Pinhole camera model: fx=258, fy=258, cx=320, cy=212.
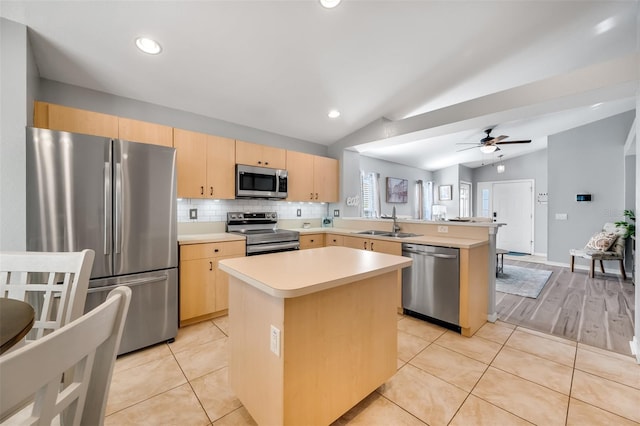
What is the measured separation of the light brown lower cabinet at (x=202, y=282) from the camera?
2678 mm

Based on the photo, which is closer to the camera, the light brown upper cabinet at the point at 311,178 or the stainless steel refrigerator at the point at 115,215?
the stainless steel refrigerator at the point at 115,215

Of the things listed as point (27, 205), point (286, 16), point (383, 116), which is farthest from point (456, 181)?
point (27, 205)

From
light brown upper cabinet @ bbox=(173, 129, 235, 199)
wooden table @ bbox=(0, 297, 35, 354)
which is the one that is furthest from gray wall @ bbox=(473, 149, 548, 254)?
wooden table @ bbox=(0, 297, 35, 354)

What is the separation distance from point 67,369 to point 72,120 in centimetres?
286

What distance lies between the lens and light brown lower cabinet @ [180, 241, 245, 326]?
2.68m

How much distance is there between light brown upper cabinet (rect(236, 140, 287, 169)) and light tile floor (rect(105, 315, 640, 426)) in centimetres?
218

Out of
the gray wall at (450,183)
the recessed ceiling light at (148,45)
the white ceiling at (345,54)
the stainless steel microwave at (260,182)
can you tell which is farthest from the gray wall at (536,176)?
the recessed ceiling light at (148,45)

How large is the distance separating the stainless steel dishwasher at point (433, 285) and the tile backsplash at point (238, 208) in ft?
6.76

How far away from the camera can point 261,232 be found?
11.4 feet

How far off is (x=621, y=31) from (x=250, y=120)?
4.16 metres

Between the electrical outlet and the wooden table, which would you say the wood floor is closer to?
the electrical outlet

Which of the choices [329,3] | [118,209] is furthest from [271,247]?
[329,3]

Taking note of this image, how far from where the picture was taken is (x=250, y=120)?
3680 mm

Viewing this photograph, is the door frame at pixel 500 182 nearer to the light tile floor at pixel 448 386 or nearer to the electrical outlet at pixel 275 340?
the light tile floor at pixel 448 386
